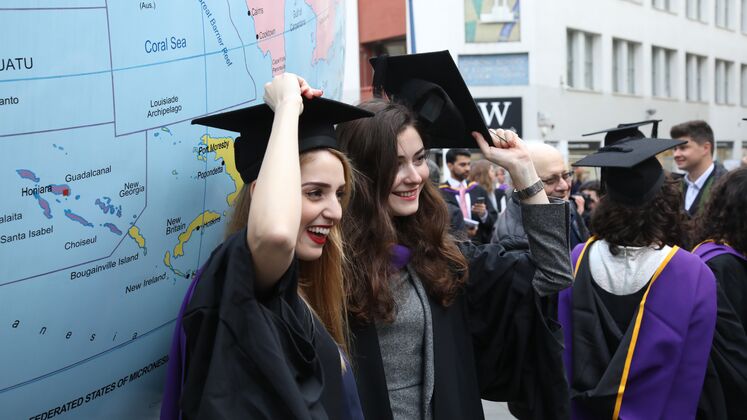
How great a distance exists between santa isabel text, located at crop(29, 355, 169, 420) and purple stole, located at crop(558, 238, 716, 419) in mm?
1896

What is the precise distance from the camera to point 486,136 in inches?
108

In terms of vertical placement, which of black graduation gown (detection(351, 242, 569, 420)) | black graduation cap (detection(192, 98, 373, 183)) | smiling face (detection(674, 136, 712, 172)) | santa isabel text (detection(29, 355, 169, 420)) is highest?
black graduation cap (detection(192, 98, 373, 183))

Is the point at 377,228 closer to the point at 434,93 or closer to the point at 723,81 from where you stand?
the point at 434,93

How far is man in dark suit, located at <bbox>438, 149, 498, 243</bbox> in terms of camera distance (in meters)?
8.14

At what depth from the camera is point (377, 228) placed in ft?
8.09

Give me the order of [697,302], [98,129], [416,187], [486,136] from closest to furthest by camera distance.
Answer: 1. [98,129]
2. [416,187]
3. [486,136]
4. [697,302]

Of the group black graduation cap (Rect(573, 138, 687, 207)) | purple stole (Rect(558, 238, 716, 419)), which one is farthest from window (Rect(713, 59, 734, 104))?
purple stole (Rect(558, 238, 716, 419))

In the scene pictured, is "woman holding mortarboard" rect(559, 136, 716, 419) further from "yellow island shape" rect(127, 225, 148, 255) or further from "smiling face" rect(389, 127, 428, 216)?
"yellow island shape" rect(127, 225, 148, 255)

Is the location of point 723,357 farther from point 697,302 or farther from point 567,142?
point 567,142

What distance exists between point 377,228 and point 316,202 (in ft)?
1.84

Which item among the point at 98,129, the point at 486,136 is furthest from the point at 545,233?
the point at 98,129

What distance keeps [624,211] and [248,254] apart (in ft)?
6.87

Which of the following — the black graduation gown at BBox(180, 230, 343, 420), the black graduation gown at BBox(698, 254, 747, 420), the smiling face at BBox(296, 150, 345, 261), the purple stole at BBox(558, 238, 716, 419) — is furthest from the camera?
the black graduation gown at BBox(698, 254, 747, 420)

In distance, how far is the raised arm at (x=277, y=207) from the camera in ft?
5.27
